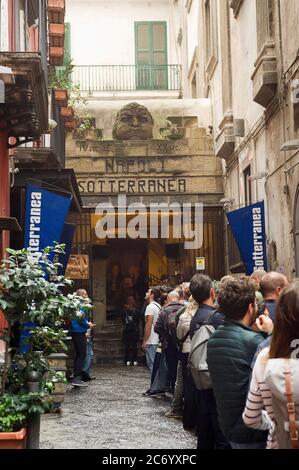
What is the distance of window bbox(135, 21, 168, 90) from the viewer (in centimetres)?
3008

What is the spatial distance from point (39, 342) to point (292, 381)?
14.2 ft

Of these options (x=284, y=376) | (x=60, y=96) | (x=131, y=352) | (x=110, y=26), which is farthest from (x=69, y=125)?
(x=284, y=376)

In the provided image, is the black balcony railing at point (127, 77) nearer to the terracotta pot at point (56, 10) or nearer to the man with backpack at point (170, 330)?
the terracotta pot at point (56, 10)

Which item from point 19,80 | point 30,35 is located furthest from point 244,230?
point 19,80

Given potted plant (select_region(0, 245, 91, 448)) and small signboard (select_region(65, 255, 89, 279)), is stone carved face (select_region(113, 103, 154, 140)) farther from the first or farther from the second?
potted plant (select_region(0, 245, 91, 448))

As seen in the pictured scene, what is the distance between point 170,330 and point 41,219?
2.65 metres

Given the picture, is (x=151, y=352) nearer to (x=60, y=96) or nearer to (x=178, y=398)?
(x=178, y=398)

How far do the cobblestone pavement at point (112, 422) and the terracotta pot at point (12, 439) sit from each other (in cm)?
169

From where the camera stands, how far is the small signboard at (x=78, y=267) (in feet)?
65.5

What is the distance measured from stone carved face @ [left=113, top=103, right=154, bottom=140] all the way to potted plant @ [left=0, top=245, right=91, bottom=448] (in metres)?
13.8

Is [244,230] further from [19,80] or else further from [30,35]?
[19,80]

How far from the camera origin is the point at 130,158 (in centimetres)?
2105

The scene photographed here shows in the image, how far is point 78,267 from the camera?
65.7 feet

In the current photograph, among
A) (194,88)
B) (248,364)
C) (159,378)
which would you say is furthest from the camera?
(194,88)
